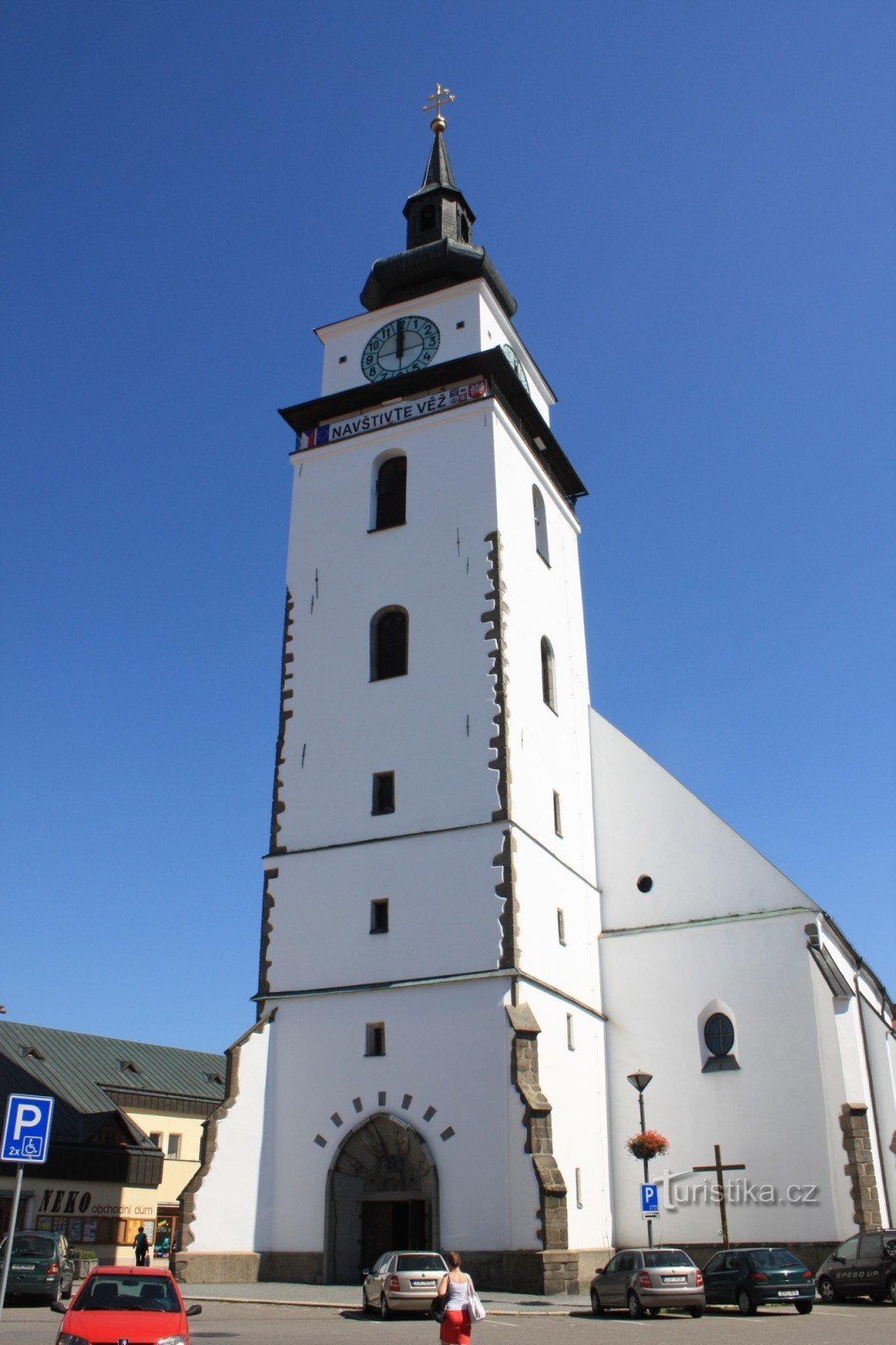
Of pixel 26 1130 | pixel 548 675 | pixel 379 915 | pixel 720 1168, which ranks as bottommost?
pixel 26 1130

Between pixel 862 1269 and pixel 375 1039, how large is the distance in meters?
8.19

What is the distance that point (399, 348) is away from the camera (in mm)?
27734

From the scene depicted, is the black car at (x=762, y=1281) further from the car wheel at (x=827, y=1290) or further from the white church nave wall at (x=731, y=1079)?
the white church nave wall at (x=731, y=1079)

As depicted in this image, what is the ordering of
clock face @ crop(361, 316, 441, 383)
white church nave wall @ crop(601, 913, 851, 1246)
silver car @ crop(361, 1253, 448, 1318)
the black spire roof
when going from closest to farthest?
1. silver car @ crop(361, 1253, 448, 1318)
2. white church nave wall @ crop(601, 913, 851, 1246)
3. clock face @ crop(361, 316, 441, 383)
4. the black spire roof

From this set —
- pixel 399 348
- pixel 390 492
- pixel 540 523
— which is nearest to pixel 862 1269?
pixel 540 523

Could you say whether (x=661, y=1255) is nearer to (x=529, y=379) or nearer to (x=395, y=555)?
(x=395, y=555)

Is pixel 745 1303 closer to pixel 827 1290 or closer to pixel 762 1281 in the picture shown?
pixel 762 1281

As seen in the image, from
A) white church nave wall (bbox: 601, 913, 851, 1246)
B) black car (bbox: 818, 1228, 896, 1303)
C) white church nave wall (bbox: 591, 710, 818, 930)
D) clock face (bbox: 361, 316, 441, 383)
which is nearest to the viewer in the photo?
black car (bbox: 818, 1228, 896, 1303)

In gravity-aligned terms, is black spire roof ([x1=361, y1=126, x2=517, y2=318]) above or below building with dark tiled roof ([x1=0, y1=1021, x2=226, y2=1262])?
above

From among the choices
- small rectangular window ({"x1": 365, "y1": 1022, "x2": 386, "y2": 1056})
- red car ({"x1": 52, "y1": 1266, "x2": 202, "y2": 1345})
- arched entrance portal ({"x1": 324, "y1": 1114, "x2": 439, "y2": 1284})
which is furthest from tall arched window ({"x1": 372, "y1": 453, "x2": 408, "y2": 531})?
red car ({"x1": 52, "y1": 1266, "x2": 202, "y2": 1345})

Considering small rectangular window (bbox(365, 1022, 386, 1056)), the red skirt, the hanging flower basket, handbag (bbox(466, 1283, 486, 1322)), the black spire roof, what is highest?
the black spire roof

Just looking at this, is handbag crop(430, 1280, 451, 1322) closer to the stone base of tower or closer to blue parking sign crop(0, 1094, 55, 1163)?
blue parking sign crop(0, 1094, 55, 1163)

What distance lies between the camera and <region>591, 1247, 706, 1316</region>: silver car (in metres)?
15.1

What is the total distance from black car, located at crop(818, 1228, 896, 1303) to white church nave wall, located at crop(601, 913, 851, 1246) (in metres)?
2.37
